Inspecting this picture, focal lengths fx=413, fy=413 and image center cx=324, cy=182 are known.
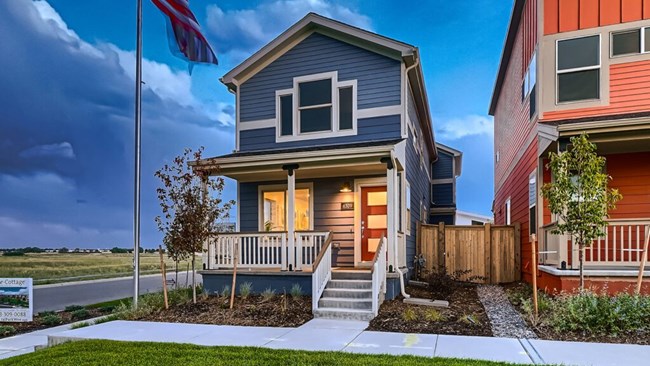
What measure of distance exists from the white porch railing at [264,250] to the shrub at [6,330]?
384 cm

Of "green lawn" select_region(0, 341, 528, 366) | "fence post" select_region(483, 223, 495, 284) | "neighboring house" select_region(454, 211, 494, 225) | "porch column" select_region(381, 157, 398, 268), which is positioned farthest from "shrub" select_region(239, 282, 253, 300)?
"neighboring house" select_region(454, 211, 494, 225)

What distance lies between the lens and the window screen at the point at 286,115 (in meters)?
11.4

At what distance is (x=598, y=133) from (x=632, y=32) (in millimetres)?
2984

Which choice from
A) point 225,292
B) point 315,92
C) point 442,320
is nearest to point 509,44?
point 315,92

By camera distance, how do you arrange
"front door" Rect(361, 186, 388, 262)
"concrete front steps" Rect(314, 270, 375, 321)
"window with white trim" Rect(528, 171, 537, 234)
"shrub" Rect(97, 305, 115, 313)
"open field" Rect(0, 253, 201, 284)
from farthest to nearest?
"open field" Rect(0, 253, 201, 284) → "front door" Rect(361, 186, 388, 262) → "window with white trim" Rect(528, 171, 537, 234) → "shrub" Rect(97, 305, 115, 313) → "concrete front steps" Rect(314, 270, 375, 321)

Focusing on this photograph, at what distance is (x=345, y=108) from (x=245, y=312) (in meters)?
5.71

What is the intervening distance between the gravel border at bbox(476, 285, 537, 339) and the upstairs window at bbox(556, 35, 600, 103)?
477 cm

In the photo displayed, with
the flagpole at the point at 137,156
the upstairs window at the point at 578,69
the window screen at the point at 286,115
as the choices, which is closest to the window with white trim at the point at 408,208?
the window screen at the point at 286,115

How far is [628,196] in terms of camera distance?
30.3 feet

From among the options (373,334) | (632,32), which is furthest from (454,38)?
(373,334)

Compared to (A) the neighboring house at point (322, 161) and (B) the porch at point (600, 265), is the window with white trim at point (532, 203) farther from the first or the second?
(A) the neighboring house at point (322, 161)

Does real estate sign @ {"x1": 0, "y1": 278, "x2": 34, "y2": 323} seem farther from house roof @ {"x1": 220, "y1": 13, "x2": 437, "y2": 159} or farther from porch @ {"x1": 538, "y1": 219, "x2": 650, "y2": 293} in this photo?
porch @ {"x1": 538, "y1": 219, "x2": 650, "y2": 293}

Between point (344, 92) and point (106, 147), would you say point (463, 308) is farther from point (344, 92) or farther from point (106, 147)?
point (106, 147)

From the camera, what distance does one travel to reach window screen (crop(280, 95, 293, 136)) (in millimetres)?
11422
